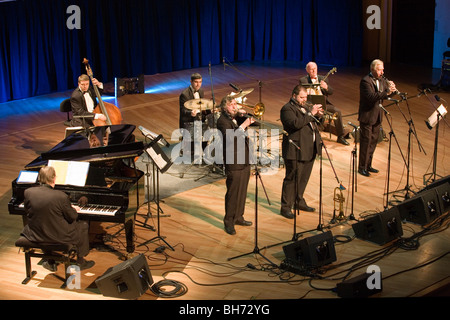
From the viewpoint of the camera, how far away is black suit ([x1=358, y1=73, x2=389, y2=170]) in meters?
8.20

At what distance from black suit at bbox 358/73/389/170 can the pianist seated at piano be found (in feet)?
14.1

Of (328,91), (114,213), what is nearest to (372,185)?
(328,91)

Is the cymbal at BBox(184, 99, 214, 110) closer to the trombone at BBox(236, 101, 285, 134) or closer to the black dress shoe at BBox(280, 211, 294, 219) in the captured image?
the trombone at BBox(236, 101, 285, 134)

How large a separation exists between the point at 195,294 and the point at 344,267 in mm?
1546

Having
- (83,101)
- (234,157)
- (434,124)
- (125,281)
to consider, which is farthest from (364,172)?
(125,281)

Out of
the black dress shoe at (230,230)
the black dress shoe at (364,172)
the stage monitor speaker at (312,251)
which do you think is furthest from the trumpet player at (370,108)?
the stage monitor speaker at (312,251)

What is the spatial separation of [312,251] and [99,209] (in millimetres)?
2137

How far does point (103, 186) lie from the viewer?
615 centimetres

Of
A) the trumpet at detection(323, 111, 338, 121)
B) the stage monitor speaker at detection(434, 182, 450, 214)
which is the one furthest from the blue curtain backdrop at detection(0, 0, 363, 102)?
the stage monitor speaker at detection(434, 182, 450, 214)

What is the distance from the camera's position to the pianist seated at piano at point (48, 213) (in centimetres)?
559

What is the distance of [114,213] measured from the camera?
236 inches

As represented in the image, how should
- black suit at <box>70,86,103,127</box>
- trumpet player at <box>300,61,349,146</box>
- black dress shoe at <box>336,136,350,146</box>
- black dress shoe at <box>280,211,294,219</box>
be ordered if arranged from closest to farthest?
black dress shoe at <box>280,211,294,219</box> < black suit at <box>70,86,103,127</box> < trumpet player at <box>300,61,349,146</box> < black dress shoe at <box>336,136,350,146</box>

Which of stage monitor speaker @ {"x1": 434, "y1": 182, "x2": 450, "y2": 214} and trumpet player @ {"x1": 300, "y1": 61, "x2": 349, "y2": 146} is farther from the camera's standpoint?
trumpet player @ {"x1": 300, "y1": 61, "x2": 349, "y2": 146}
